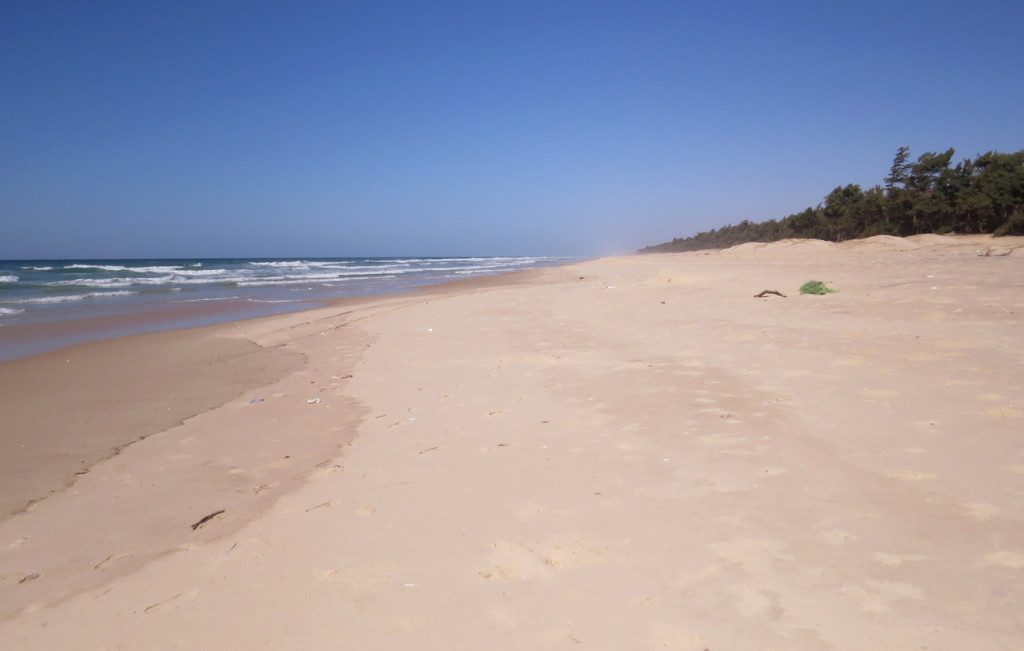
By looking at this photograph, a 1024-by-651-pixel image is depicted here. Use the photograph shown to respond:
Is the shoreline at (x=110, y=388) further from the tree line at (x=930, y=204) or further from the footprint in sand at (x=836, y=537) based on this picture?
the tree line at (x=930, y=204)

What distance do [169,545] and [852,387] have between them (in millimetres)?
4968

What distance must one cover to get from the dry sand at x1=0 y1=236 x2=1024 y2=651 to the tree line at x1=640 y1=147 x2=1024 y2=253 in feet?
69.9

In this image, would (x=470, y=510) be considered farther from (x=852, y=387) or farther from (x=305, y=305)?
(x=305, y=305)

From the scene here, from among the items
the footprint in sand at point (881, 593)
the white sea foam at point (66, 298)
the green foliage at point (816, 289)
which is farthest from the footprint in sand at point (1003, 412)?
the white sea foam at point (66, 298)

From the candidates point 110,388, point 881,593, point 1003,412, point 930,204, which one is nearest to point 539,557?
point 881,593

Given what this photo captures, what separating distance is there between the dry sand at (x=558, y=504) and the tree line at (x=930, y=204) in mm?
21293

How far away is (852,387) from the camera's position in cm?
446

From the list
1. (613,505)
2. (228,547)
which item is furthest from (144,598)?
(613,505)

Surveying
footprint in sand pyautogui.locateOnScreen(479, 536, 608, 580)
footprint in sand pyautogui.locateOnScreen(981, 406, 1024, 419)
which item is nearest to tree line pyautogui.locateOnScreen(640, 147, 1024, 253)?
footprint in sand pyautogui.locateOnScreen(981, 406, 1024, 419)

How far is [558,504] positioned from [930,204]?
30.8m

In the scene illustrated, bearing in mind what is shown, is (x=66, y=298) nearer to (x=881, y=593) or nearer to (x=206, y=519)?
(x=206, y=519)

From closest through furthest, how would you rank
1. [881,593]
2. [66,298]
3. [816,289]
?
[881,593]
[816,289]
[66,298]

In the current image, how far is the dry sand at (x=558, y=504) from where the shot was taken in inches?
80.0

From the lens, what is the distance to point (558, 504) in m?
2.91
